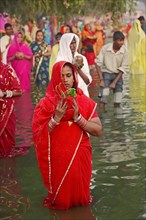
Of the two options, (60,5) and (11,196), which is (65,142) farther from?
(60,5)

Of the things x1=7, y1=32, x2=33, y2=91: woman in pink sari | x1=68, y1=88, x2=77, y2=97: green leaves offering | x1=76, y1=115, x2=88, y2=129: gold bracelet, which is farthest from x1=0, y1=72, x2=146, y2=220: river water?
x1=7, y1=32, x2=33, y2=91: woman in pink sari

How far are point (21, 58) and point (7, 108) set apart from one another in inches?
305

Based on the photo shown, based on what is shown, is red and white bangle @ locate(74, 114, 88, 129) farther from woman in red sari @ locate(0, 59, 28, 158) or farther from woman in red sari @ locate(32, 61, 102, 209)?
woman in red sari @ locate(0, 59, 28, 158)

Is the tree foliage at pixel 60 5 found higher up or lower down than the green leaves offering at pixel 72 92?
Answer: higher up

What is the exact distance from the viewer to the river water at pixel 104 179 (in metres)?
5.77

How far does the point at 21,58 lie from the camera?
51.9ft

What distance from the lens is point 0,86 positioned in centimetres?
795

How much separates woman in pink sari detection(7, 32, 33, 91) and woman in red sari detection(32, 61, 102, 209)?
9.97 metres

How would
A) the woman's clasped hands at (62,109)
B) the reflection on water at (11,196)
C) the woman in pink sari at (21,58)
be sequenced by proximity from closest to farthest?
the woman's clasped hands at (62,109) → the reflection on water at (11,196) → the woman in pink sari at (21,58)

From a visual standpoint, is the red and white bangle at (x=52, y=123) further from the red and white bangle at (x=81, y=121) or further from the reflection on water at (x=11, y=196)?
the reflection on water at (x=11, y=196)

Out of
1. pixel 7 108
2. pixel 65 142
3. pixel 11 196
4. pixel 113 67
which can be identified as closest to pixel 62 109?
pixel 65 142

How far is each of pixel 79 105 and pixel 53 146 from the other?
0.41 m

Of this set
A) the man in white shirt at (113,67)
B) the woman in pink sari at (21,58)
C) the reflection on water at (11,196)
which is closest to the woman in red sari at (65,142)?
the reflection on water at (11,196)

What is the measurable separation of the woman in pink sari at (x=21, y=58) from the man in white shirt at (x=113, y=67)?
3982mm
